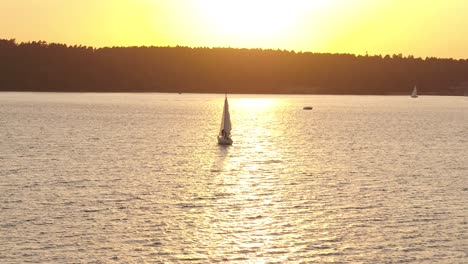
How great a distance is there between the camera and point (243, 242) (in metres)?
40.1

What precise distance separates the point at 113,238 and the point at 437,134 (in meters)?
105

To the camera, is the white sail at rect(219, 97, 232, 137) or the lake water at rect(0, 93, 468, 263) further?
the white sail at rect(219, 97, 232, 137)

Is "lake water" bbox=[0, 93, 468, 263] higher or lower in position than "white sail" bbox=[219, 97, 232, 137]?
lower

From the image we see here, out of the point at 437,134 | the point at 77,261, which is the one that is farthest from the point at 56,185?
the point at 437,134

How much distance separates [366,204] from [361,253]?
14.7 meters

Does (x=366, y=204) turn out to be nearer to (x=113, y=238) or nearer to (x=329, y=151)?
(x=113, y=238)

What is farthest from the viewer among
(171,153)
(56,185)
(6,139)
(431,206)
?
(6,139)

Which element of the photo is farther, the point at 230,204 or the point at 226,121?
the point at 226,121

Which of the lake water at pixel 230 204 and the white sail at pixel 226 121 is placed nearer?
the lake water at pixel 230 204

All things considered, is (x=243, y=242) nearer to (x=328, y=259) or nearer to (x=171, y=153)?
(x=328, y=259)

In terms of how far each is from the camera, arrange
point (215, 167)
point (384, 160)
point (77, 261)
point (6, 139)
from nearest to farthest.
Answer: point (77, 261) < point (215, 167) < point (384, 160) < point (6, 139)

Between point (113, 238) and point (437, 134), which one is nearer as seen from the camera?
point (113, 238)

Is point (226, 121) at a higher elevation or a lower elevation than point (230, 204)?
higher

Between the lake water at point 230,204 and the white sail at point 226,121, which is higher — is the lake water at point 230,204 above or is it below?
below
